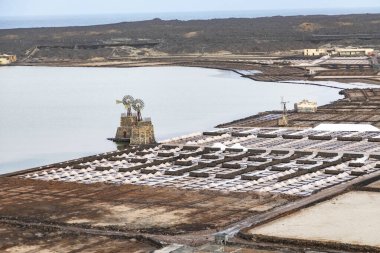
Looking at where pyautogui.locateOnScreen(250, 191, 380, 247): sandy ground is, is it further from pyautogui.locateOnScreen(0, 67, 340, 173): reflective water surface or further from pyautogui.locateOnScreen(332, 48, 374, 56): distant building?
pyautogui.locateOnScreen(332, 48, 374, 56): distant building

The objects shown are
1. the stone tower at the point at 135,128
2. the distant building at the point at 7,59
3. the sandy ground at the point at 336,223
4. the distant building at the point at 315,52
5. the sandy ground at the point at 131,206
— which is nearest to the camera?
the sandy ground at the point at 336,223

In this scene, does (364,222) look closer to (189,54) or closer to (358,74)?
(358,74)

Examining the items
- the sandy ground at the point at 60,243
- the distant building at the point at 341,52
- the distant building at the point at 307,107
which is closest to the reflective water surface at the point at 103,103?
the distant building at the point at 307,107

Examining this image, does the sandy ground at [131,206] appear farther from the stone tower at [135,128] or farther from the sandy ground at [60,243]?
the stone tower at [135,128]

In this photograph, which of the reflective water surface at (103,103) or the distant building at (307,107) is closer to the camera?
the reflective water surface at (103,103)

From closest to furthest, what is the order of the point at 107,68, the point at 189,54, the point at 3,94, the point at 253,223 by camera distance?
the point at 253,223 → the point at 3,94 → the point at 107,68 → the point at 189,54

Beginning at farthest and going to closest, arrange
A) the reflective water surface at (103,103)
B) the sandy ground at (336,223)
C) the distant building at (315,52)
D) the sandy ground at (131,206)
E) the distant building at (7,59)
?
1. the distant building at (7,59)
2. the distant building at (315,52)
3. the reflective water surface at (103,103)
4. the sandy ground at (131,206)
5. the sandy ground at (336,223)

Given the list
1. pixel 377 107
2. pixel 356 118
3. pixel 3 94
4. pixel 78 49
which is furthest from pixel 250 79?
pixel 78 49

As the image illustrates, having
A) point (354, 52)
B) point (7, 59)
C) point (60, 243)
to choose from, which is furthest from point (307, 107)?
point (7, 59)
